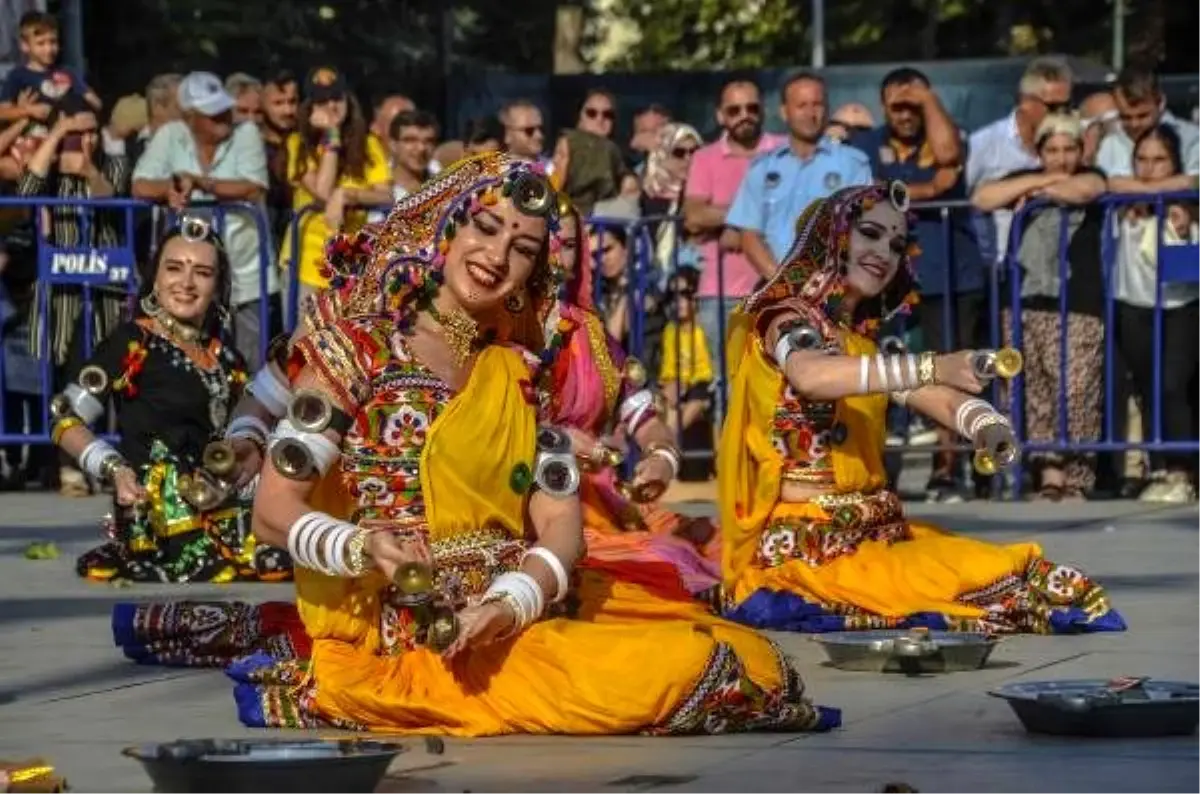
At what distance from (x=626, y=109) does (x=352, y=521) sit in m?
14.9

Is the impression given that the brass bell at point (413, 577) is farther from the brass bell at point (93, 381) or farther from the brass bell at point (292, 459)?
the brass bell at point (93, 381)

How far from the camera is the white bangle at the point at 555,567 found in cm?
770

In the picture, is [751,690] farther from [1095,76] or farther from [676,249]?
[1095,76]

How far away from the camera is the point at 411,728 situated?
7.79m

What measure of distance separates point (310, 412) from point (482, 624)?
2.14ft

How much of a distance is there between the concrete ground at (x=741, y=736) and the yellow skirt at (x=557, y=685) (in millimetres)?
66

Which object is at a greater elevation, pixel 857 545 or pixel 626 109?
pixel 626 109

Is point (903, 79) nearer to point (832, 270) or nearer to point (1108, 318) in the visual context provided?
point (1108, 318)

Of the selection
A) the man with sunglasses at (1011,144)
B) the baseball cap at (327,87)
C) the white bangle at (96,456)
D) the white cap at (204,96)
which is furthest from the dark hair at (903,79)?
the white bangle at (96,456)

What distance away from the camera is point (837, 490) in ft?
35.0

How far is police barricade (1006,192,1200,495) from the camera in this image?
15.6m

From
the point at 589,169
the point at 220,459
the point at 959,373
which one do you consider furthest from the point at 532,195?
the point at 589,169

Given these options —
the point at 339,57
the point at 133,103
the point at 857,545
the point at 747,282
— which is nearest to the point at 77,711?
the point at 857,545

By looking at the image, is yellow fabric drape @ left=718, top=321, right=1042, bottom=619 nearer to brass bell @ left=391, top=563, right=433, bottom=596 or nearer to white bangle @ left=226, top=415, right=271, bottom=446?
white bangle @ left=226, top=415, right=271, bottom=446
